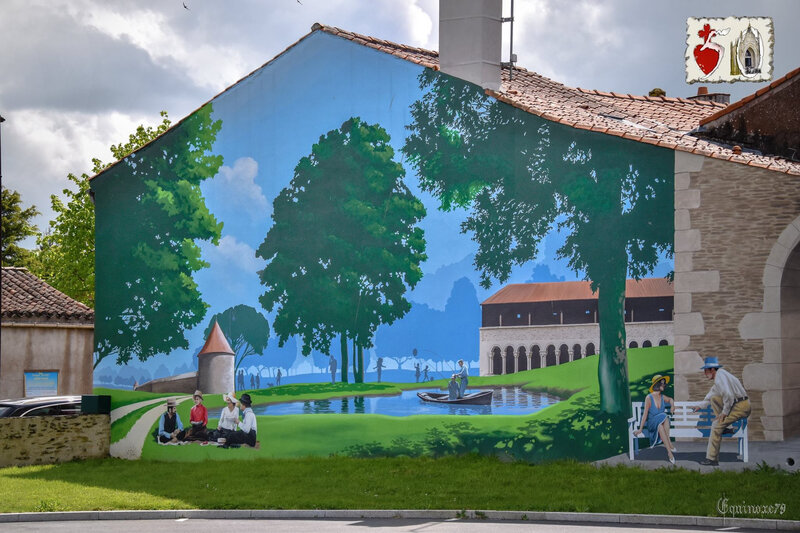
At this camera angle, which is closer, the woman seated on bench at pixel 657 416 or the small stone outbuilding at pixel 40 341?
the woman seated on bench at pixel 657 416

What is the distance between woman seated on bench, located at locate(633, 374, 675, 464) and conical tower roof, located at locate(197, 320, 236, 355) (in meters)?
9.93

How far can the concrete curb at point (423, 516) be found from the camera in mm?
16453

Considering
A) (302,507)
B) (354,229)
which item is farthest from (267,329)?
(302,507)

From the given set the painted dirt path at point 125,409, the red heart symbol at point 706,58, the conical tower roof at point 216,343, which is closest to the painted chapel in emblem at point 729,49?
the red heart symbol at point 706,58

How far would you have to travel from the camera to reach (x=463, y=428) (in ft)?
74.7

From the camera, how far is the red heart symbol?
32.1m

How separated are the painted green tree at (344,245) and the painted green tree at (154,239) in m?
2.17

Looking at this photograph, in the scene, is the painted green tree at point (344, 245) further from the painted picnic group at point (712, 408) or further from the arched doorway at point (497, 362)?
the painted picnic group at point (712, 408)

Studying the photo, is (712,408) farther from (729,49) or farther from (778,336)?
(729,49)

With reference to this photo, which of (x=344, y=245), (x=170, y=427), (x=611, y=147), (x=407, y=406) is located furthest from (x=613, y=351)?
(x=170, y=427)

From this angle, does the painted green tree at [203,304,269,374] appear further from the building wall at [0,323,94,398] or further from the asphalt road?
the building wall at [0,323,94,398]

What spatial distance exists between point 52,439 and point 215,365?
4136mm

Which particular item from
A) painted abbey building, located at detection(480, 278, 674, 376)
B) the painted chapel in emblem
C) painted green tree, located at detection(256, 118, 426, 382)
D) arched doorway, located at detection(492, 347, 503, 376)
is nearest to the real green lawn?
arched doorway, located at detection(492, 347, 503, 376)

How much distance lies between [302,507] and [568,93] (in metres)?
13.3
